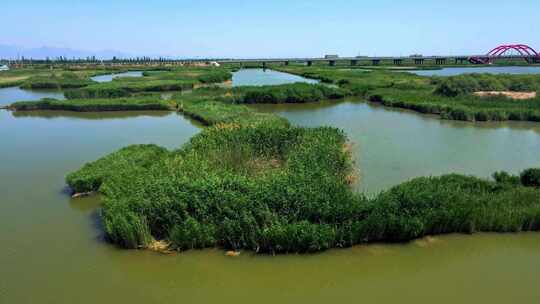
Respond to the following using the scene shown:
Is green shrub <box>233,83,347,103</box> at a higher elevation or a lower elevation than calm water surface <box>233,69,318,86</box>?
lower

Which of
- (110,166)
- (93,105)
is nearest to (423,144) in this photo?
(110,166)

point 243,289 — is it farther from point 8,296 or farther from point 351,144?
point 351,144

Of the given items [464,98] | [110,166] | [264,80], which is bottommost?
[110,166]

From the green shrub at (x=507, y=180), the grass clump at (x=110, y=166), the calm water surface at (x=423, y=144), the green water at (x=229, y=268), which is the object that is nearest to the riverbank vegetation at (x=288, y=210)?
the green water at (x=229, y=268)

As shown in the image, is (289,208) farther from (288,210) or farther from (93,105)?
(93,105)

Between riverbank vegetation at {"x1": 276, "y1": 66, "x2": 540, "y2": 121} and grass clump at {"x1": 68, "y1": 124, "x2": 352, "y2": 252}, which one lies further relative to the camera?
riverbank vegetation at {"x1": 276, "y1": 66, "x2": 540, "y2": 121}

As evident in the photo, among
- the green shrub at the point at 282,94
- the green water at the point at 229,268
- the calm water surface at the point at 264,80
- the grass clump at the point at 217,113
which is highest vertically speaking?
the calm water surface at the point at 264,80

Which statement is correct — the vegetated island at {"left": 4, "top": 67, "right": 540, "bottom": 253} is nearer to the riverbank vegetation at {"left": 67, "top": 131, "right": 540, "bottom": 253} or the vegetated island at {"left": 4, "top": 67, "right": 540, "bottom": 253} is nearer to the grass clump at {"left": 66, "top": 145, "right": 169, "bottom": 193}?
the riverbank vegetation at {"left": 67, "top": 131, "right": 540, "bottom": 253}

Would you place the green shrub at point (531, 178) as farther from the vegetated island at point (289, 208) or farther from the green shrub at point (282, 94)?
the green shrub at point (282, 94)

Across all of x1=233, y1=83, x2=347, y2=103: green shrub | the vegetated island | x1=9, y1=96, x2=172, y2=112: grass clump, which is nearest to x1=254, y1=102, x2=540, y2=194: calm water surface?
the vegetated island

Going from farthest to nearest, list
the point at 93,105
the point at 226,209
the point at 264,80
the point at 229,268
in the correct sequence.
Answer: the point at 264,80, the point at 93,105, the point at 226,209, the point at 229,268

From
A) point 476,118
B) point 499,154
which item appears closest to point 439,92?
point 476,118
